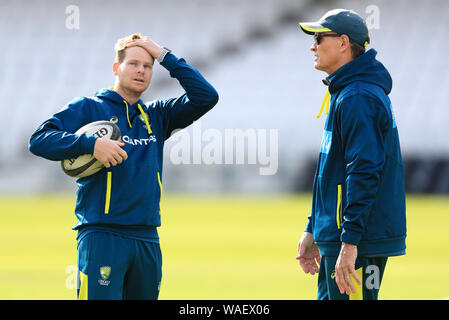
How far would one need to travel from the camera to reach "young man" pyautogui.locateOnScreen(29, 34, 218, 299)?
3.30 meters

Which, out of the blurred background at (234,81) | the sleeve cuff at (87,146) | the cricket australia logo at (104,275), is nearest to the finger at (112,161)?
the sleeve cuff at (87,146)

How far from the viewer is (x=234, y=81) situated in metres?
26.1

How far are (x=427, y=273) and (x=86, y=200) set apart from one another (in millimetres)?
5804

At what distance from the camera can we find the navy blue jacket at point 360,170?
300 centimetres

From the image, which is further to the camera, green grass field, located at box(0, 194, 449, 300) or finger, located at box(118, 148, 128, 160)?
green grass field, located at box(0, 194, 449, 300)

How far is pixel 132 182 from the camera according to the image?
340cm

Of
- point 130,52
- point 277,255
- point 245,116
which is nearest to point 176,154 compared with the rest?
point 245,116

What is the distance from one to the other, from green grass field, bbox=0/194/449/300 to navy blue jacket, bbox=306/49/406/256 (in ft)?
7.25

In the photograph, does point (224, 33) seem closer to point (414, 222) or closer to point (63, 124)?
point (414, 222)

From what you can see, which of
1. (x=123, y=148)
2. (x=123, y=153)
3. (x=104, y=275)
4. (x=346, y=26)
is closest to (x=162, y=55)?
(x=123, y=148)

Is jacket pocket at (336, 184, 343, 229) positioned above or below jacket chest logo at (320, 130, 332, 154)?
below

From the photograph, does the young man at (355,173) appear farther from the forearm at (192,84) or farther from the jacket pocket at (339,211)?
the forearm at (192,84)

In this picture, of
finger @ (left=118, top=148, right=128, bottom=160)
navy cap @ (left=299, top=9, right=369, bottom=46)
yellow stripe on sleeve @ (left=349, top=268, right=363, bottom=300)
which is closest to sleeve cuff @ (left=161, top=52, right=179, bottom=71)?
finger @ (left=118, top=148, right=128, bottom=160)

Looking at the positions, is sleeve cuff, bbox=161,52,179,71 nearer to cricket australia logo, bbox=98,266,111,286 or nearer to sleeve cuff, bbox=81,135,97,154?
sleeve cuff, bbox=81,135,97,154
